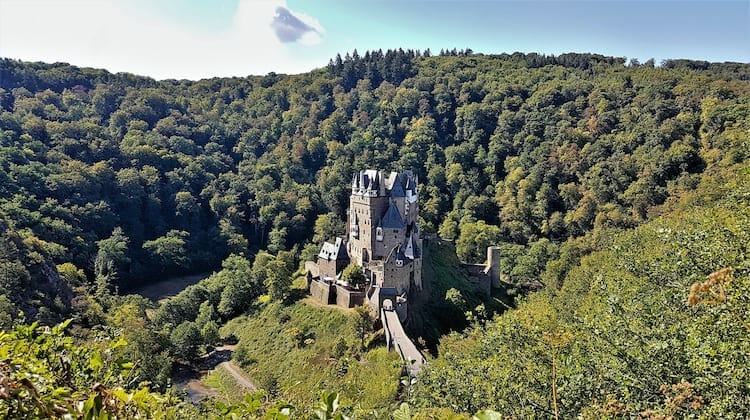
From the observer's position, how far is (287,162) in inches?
3681

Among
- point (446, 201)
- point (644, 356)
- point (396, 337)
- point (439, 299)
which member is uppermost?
point (644, 356)

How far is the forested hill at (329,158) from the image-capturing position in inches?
2511

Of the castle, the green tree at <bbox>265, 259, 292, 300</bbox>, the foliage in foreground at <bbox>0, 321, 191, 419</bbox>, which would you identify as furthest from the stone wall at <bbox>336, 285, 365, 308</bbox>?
the foliage in foreground at <bbox>0, 321, 191, 419</bbox>

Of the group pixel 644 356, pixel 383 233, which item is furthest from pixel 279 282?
pixel 644 356

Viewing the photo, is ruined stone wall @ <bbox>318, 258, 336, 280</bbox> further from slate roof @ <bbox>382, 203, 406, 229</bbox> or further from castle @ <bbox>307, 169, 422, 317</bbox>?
slate roof @ <bbox>382, 203, 406, 229</bbox>

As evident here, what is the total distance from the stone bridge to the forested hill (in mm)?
25448

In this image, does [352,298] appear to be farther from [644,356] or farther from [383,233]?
[644,356]

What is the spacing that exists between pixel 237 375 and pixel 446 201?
55.8m

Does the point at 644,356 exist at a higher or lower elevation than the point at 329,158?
lower

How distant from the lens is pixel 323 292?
41.3 m

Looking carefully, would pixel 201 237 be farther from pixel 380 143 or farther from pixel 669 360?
pixel 669 360

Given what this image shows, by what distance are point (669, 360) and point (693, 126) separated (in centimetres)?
7640

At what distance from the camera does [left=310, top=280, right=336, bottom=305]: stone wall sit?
40625mm

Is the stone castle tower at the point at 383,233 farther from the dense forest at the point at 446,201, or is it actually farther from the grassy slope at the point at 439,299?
the dense forest at the point at 446,201
